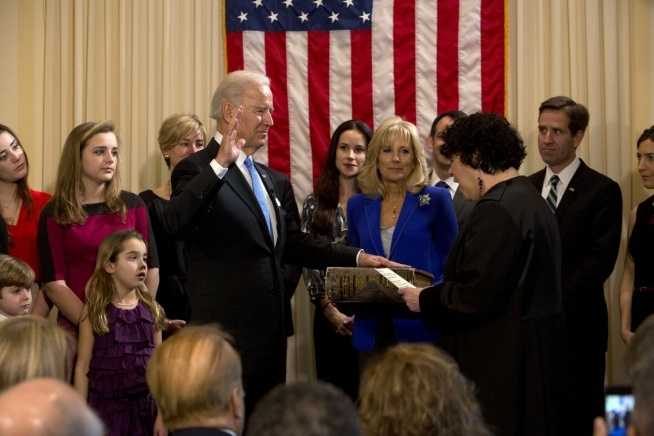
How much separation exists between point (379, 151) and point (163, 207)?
120 cm

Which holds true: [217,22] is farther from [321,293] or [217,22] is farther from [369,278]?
[369,278]

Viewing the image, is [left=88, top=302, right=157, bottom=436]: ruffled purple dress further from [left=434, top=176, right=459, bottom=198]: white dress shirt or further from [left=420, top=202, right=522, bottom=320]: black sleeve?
[left=434, top=176, right=459, bottom=198]: white dress shirt

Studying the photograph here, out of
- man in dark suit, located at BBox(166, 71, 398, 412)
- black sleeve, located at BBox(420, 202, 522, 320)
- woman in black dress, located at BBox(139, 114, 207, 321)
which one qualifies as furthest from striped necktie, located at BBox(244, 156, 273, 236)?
black sleeve, located at BBox(420, 202, 522, 320)

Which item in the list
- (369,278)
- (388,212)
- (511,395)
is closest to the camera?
(511,395)

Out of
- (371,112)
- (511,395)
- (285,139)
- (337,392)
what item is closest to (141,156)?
(285,139)

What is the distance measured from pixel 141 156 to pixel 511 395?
11.3ft

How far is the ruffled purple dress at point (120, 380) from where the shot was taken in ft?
16.1

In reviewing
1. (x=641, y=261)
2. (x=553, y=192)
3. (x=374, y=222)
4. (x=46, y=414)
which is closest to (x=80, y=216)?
(x=374, y=222)

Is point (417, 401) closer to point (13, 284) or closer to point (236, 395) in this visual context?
point (236, 395)

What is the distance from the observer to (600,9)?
21.1ft

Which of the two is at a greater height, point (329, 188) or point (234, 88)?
point (234, 88)

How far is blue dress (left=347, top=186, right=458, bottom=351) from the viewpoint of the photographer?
4.84 meters

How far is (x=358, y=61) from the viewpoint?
6605 millimetres

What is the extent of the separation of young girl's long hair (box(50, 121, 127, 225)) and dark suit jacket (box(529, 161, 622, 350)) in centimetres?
221
